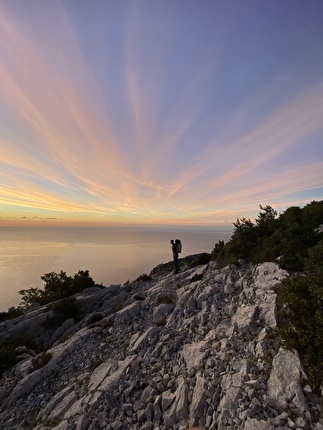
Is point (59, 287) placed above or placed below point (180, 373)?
below

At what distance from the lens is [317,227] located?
18078 millimetres

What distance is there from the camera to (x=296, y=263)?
1338 centimetres

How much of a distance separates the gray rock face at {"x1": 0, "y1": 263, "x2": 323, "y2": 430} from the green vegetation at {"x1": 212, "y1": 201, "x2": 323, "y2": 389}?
0.52 metres

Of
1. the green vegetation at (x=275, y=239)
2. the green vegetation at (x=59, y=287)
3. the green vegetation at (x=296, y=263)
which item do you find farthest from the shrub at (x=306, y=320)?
the green vegetation at (x=59, y=287)

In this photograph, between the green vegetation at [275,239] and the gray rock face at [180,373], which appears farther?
the green vegetation at [275,239]

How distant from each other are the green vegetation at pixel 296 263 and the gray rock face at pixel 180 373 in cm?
52

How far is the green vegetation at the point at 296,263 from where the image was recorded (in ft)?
23.8

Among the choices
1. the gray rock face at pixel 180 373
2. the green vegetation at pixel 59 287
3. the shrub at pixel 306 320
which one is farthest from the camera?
the green vegetation at pixel 59 287

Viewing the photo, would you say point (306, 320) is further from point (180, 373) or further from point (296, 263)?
point (296, 263)

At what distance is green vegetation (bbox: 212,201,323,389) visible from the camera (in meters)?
7.25

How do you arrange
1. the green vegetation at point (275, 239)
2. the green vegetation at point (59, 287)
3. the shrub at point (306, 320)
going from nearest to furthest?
the shrub at point (306, 320), the green vegetation at point (275, 239), the green vegetation at point (59, 287)

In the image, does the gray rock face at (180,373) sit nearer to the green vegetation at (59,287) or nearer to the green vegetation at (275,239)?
the green vegetation at (275,239)

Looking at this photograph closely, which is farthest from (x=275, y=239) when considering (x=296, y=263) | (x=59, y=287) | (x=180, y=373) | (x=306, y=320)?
(x=59, y=287)

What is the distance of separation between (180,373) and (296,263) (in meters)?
9.23
